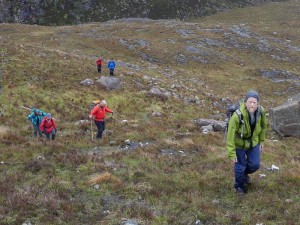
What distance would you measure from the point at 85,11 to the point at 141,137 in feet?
256

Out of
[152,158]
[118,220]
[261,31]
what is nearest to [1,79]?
[152,158]

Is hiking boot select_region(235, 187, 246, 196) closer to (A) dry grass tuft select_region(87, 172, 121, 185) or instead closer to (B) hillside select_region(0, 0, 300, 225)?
(B) hillside select_region(0, 0, 300, 225)

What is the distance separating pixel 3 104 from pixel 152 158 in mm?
14793

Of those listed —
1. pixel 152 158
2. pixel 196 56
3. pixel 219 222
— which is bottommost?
pixel 196 56

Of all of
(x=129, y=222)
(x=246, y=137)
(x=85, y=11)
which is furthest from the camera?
(x=85, y=11)

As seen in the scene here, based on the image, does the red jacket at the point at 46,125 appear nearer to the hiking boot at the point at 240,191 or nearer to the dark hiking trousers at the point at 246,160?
the hiking boot at the point at 240,191

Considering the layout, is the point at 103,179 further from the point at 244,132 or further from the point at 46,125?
the point at 46,125

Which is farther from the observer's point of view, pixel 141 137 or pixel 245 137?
pixel 141 137

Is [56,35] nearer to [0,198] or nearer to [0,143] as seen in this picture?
[0,143]

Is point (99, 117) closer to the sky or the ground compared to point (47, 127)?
closer to the sky

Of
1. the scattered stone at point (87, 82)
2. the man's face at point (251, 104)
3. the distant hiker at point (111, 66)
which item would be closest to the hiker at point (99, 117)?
the man's face at point (251, 104)

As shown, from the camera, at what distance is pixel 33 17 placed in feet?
293

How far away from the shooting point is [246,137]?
10.0 m

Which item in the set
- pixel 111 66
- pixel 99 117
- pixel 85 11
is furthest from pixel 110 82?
pixel 85 11
